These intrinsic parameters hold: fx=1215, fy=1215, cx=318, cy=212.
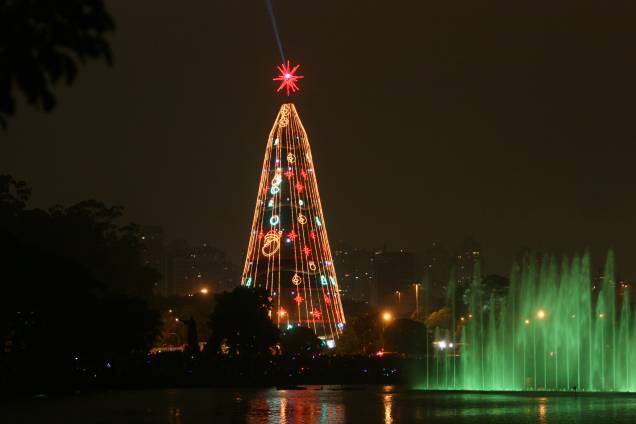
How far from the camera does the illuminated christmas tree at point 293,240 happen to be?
10281 centimetres

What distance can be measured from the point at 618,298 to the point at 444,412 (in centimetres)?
7047

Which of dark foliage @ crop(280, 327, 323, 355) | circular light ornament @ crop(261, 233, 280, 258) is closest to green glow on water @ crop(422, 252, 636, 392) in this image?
dark foliage @ crop(280, 327, 323, 355)

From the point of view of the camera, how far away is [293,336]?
94125mm

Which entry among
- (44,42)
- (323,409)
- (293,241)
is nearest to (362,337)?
(293,241)

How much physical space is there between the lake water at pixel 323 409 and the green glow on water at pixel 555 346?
11.2 metres

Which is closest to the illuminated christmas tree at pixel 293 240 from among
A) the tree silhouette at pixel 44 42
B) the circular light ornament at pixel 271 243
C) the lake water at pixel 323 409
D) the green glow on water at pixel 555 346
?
the circular light ornament at pixel 271 243

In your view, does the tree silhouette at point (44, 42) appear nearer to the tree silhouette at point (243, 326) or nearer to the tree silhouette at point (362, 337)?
the tree silhouette at point (243, 326)

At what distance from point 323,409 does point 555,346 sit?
2737 centimetres

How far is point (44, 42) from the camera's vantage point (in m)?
9.32

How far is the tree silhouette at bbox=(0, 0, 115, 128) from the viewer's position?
30.3 feet

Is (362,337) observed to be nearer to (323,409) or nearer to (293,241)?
(293,241)

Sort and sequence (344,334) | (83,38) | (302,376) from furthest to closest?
(344,334), (302,376), (83,38)

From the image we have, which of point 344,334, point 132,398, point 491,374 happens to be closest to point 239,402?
point 132,398

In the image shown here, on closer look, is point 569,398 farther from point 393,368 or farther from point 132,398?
point 393,368
